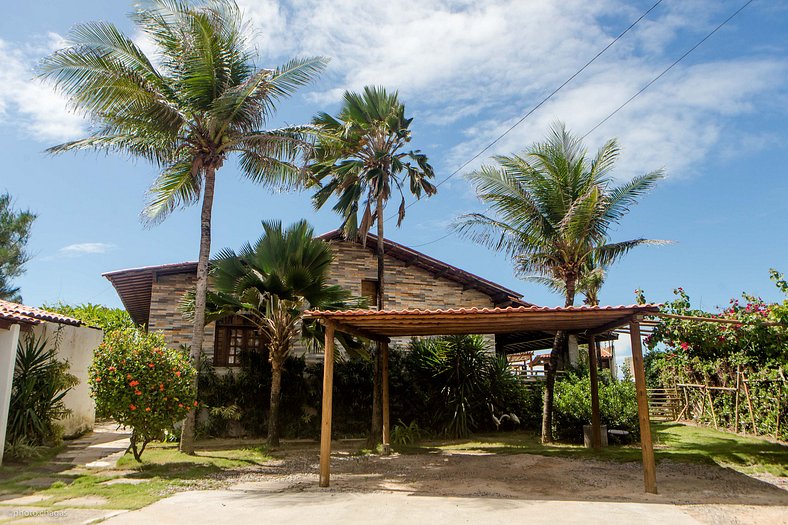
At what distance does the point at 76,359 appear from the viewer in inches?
582

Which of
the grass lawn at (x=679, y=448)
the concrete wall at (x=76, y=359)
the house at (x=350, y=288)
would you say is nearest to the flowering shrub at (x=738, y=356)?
the grass lawn at (x=679, y=448)

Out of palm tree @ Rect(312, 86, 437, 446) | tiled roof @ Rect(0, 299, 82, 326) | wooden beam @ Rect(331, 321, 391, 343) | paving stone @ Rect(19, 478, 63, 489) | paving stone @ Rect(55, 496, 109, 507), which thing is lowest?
paving stone @ Rect(55, 496, 109, 507)

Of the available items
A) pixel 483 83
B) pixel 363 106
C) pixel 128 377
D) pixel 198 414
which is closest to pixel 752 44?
pixel 483 83

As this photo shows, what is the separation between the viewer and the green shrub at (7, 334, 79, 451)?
35.3 feet

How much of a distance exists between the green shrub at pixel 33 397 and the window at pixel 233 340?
455 centimetres

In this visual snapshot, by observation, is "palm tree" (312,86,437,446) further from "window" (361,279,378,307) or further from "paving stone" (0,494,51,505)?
"paving stone" (0,494,51,505)

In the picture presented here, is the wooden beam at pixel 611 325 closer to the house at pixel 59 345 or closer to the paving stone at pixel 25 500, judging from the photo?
the paving stone at pixel 25 500

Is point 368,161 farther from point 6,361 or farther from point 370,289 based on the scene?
point 6,361

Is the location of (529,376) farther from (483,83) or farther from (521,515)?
(521,515)

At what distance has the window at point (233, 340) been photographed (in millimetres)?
16469

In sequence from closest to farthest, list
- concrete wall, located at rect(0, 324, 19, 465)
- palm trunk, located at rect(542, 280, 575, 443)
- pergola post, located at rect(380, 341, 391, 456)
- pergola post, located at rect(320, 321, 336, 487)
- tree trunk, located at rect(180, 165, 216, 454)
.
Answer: pergola post, located at rect(320, 321, 336, 487) → concrete wall, located at rect(0, 324, 19, 465) → tree trunk, located at rect(180, 165, 216, 454) → pergola post, located at rect(380, 341, 391, 456) → palm trunk, located at rect(542, 280, 575, 443)

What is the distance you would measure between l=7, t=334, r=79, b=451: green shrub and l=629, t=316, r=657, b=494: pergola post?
10246 mm

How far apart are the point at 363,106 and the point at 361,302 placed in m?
4.86

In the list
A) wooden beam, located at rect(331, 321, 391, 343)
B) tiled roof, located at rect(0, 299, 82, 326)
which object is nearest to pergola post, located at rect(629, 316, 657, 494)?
wooden beam, located at rect(331, 321, 391, 343)
